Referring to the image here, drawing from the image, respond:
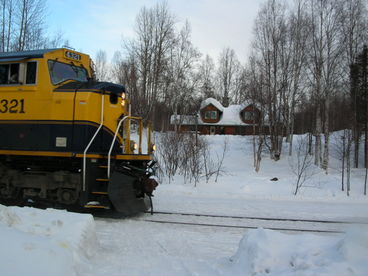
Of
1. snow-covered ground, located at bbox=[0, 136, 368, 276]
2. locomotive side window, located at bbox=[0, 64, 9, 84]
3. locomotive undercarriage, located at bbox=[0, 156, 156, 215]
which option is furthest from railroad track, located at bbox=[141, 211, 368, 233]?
locomotive side window, located at bbox=[0, 64, 9, 84]

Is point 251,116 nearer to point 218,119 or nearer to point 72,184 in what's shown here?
point 218,119

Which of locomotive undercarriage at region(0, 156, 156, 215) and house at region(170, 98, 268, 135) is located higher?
house at region(170, 98, 268, 135)

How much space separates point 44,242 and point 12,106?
15.5 ft

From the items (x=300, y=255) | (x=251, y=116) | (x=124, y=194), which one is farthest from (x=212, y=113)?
(x=300, y=255)

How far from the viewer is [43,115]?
24.6 ft

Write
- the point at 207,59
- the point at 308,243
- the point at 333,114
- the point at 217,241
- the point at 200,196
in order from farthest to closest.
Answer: the point at 207,59 → the point at 333,114 → the point at 200,196 → the point at 217,241 → the point at 308,243

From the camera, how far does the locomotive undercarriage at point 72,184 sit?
7223 millimetres

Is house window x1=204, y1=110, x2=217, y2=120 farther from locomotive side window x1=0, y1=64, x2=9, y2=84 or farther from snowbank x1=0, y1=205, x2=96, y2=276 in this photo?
snowbank x1=0, y1=205, x2=96, y2=276

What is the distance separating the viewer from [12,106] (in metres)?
7.64

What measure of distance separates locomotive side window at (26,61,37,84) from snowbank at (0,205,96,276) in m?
3.20

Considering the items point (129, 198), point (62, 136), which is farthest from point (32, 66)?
point (129, 198)

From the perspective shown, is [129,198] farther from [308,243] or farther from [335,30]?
[335,30]

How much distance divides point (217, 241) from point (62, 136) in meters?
4.20

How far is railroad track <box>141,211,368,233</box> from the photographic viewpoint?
7164mm
